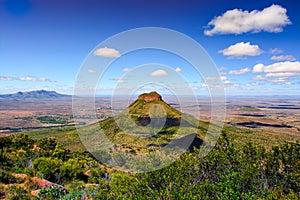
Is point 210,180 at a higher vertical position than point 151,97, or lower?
lower

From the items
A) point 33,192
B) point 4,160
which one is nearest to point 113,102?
point 33,192

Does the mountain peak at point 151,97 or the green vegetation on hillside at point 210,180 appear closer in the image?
the green vegetation on hillside at point 210,180

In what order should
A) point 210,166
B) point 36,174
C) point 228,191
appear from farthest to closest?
point 36,174
point 210,166
point 228,191

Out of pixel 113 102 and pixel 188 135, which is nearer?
pixel 113 102

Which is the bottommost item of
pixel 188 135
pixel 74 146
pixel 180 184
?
pixel 74 146

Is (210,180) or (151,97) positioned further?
(151,97)

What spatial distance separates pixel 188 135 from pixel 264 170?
30184mm

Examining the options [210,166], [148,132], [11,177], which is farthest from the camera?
[148,132]

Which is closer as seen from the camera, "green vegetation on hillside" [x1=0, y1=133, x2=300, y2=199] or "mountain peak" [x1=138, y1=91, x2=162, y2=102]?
"green vegetation on hillside" [x1=0, y1=133, x2=300, y2=199]

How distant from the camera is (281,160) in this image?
561 inches

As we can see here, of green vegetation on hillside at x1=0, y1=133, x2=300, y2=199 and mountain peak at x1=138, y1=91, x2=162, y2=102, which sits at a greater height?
mountain peak at x1=138, y1=91, x2=162, y2=102

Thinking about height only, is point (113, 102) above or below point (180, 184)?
above

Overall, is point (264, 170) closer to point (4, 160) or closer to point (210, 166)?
point (210, 166)

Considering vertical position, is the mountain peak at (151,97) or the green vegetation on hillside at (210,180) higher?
the mountain peak at (151,97)
